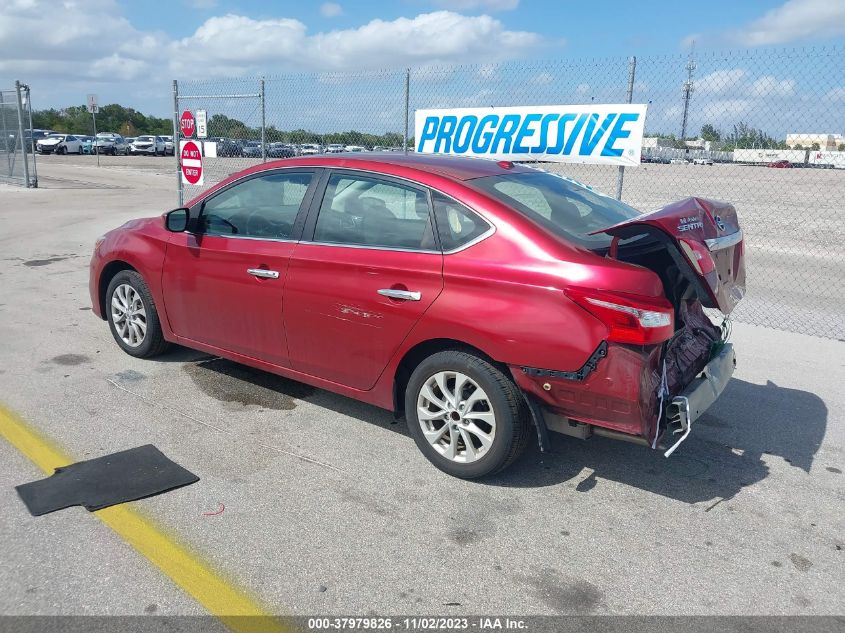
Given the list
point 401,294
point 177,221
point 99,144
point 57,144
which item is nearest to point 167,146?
point 99,144

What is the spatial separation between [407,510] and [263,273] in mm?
1799

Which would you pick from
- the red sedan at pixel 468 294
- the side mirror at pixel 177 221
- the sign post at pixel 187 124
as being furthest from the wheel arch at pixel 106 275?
the sign post at pixel 187 124

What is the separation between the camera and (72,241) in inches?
459

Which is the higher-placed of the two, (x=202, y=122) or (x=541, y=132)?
(x=202, y=122)

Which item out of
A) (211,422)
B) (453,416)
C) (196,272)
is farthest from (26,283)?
(453,416)

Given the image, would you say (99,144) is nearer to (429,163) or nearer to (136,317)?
(136,317)

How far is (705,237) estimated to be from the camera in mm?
3525

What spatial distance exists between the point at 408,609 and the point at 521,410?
118 centimetres

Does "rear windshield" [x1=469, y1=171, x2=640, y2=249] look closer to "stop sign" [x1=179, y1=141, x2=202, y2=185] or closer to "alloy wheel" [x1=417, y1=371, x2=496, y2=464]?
"alloy wheel" [x1=417, y1=371, x2=496, y2=464]

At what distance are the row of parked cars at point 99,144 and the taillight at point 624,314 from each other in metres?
50.1

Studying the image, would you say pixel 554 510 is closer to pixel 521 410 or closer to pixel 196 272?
pixel 521 410

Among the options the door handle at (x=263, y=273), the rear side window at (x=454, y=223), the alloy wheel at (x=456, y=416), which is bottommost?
the alloy wheel at (x=456, y=416)

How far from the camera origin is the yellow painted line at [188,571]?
8.78 feet

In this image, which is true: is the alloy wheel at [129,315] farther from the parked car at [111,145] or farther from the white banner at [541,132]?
the parked car at [111,145]
